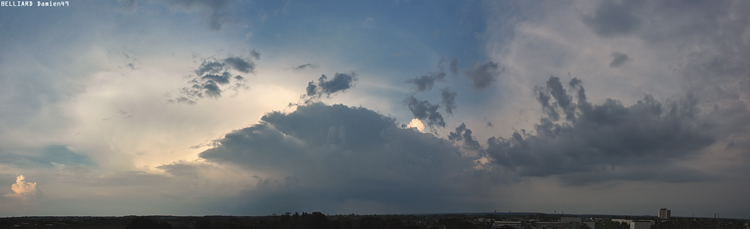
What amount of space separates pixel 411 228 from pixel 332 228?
22222 millimetres

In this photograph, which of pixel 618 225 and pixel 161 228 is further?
pixel 618 225

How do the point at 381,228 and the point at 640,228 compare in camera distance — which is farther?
the point at 640,228

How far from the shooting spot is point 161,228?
123 metres

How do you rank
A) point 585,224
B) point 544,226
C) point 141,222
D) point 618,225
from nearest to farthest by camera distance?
point 141,222 < point 544,226 < point 585,224 < point 618,225

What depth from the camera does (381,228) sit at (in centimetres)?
13638

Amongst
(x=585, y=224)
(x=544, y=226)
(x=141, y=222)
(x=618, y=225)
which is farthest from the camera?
(x=618, y=225)

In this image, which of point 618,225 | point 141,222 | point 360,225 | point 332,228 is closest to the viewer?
point 141,222

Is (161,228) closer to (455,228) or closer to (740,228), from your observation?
(455,228)

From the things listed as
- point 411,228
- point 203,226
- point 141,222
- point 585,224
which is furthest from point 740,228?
point 141,222

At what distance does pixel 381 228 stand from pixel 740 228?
153m

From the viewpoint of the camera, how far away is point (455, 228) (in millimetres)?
145125

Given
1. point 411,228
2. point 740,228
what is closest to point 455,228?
point 411,228

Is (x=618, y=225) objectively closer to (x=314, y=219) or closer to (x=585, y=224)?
(x=585, y=224)

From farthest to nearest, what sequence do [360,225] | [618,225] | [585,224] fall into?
[618,225]
[585,224]
[360,225]
